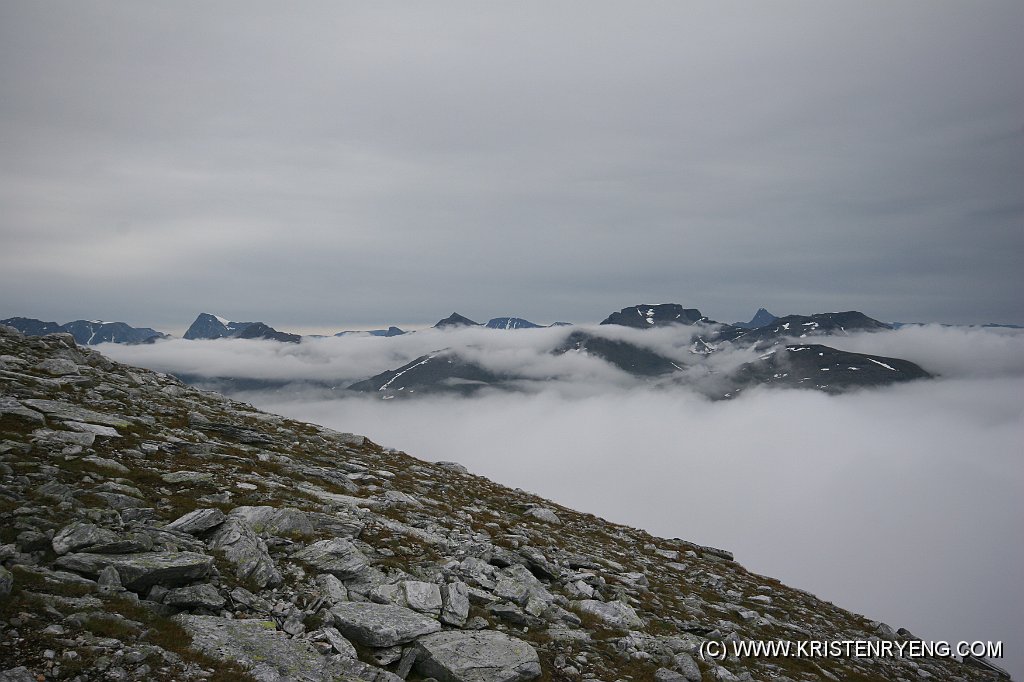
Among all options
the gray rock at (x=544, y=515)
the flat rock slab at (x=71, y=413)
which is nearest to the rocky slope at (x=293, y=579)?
the flat rock slab at (x=71, y=413)

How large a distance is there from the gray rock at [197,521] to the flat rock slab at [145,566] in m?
2.32

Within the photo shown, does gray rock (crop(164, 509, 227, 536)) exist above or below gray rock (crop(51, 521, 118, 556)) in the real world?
below

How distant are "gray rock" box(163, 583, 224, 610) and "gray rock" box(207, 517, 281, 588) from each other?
153 cm

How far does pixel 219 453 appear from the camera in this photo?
26250 mm

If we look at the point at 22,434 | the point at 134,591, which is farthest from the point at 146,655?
the point at 22,434

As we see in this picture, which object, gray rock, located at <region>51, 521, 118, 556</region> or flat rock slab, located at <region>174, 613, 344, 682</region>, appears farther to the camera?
gray rock, located at <region>51, 521, 118, 556</region>

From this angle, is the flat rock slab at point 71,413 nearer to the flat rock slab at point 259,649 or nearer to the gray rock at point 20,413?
the gray rock at point 20,413

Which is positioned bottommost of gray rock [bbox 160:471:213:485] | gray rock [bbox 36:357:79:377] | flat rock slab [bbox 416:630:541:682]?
flat rock slab [bbox 416:630:541:682]

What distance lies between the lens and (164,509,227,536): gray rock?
15492 mm

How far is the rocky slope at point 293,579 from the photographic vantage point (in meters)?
10.9

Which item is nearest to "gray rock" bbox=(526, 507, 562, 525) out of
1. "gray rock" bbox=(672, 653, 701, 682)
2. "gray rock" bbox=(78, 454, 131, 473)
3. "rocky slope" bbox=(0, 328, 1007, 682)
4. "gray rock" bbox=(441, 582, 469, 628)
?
"rocky slope" bbox=(0, 328, 1007, 682)

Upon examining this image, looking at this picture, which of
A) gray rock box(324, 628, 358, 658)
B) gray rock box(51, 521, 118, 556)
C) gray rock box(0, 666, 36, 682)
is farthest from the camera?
gray rock box(51, 521, 118, 556)

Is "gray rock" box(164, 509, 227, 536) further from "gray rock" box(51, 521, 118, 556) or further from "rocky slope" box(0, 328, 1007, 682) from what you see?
"gray rock" box(51, 521, 118, 556)

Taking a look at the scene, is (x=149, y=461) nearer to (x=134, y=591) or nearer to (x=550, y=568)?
(x=134, y=591)
